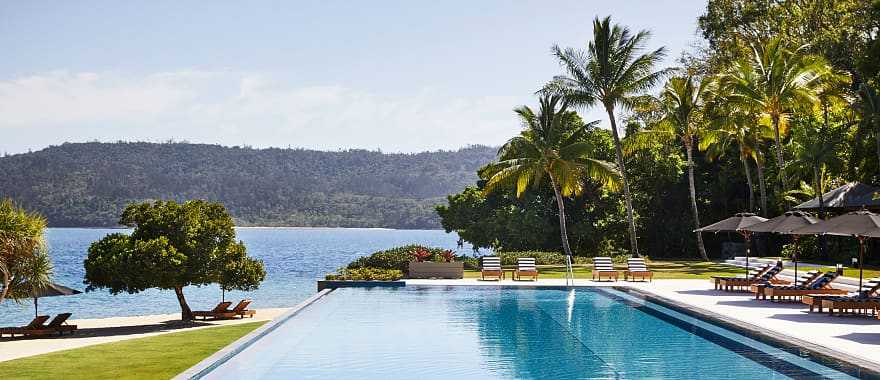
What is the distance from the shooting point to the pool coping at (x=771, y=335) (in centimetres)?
1133

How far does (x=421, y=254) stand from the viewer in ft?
97.4

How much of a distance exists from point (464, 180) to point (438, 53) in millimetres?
117427

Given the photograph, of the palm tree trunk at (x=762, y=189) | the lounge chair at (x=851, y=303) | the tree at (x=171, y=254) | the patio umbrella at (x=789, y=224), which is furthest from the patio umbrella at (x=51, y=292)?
the palm tree trunk at (x=762, y=189)

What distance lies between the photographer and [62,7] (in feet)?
135

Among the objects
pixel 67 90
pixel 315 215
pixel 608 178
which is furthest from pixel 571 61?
pixel 315 215

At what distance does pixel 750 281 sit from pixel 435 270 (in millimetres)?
9812

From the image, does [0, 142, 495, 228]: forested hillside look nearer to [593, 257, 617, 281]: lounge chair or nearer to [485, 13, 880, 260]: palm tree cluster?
[485, 13, 880, 260]: palm tree cluster

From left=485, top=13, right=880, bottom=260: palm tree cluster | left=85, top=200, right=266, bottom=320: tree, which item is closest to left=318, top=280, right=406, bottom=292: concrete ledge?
left=85, top=200, right=266, bottom=320: tree

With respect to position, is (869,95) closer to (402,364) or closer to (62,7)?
(402,364)

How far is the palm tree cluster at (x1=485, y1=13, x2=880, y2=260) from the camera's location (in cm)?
3397

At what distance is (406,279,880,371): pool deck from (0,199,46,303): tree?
1502cm

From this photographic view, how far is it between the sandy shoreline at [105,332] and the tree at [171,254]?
1062 mm

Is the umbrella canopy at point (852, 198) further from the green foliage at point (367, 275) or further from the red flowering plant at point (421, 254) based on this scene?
the green foliage at point (367, 275)

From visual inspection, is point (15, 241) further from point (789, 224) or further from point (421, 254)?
point (789, 224)
